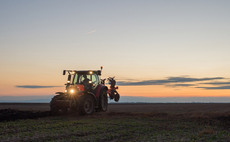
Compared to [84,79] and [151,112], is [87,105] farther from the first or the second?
[151,112]

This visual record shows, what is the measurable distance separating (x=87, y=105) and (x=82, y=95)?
924 millimetres

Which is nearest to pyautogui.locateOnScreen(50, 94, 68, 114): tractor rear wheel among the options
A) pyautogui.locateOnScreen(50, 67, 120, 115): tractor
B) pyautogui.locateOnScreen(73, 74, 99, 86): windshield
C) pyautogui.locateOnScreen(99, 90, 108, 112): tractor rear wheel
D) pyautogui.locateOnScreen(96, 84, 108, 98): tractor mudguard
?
pyautogui.locateOnScreen(50, 67, 120, 115): tractor

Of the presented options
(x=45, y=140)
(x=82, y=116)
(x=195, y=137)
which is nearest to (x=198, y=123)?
(x=195, y=137)

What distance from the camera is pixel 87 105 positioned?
21.7 metres

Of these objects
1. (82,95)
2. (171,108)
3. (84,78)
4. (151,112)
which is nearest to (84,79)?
(84,78)

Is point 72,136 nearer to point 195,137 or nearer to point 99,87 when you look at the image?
point 195,137

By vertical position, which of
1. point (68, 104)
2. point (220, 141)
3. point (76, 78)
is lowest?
point (220, 141)

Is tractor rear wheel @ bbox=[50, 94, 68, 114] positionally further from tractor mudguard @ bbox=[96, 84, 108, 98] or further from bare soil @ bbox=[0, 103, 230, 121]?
tractor mudguard @ bbox=[96, 84, 108, 98]

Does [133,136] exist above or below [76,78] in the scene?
below

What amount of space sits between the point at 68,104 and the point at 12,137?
787 centimetres

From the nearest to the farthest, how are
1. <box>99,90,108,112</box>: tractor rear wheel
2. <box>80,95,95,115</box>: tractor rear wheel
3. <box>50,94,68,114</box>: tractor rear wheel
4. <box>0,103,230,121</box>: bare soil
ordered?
<box>80,95,95,115</box>: tractor rear wheel → <box>50,94,68,114</box>: tractor rear wheel → <box>0,103,230,121</box>: bare soil → <box>99,90,108,112</box>: tractor rear wheel

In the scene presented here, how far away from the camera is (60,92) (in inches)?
869

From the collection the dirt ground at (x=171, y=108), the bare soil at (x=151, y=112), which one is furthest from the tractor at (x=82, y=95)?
the dirt ground at (x=171, y=108)

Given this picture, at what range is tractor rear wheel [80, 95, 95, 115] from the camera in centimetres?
2086
